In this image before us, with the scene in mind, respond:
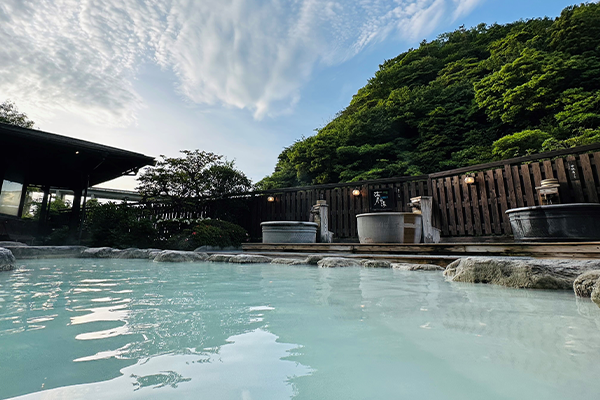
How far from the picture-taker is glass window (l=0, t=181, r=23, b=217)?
8078mm

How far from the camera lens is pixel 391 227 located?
5.42 m

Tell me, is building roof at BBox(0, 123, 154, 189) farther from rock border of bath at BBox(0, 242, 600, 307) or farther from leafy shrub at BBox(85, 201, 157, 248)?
rock border of bath at BBox(0, 242, 600, 307)

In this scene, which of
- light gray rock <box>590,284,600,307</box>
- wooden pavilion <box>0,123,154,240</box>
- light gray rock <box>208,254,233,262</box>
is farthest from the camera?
wooden pavilion <box>0,123,154,240</box>

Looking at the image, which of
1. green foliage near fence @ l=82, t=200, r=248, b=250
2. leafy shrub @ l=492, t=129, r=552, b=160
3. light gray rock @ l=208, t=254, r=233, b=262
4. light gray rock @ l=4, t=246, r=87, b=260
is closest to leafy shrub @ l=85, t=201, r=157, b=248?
green foliage near fence @ l=82, t=200, r=248, b=250

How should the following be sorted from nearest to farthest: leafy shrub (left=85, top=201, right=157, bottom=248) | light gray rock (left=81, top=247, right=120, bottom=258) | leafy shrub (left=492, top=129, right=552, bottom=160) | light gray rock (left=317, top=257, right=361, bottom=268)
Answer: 1. light gray rock (left=317, top=257, right=361, bottom=268)
2. light gray rock (left=81, top=247, right=120, bottom=258)
3. leafy shrub (left=85, top=201, right=157, bottom=248)
4. leafy shrub (left=492, top=129, right=552, bottom=160)

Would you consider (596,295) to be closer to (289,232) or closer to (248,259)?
(248,259)

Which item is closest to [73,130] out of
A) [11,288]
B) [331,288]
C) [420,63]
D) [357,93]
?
[11,288]

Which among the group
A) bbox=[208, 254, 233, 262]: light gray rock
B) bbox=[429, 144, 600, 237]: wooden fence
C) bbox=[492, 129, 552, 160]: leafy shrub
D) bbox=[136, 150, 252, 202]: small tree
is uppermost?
bbox=[492, 129, 552, 160]: leafy shrub

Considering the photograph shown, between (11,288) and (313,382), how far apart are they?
285 centimetres

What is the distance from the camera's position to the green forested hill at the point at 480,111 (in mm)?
10591

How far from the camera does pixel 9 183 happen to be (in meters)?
8.29

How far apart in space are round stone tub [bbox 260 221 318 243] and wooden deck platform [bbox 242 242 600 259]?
20.0 inches

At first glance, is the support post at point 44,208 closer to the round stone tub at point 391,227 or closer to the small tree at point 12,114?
the round stone tub at point 391,227

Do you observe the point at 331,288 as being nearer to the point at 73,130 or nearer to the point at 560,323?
the point at 560,323
